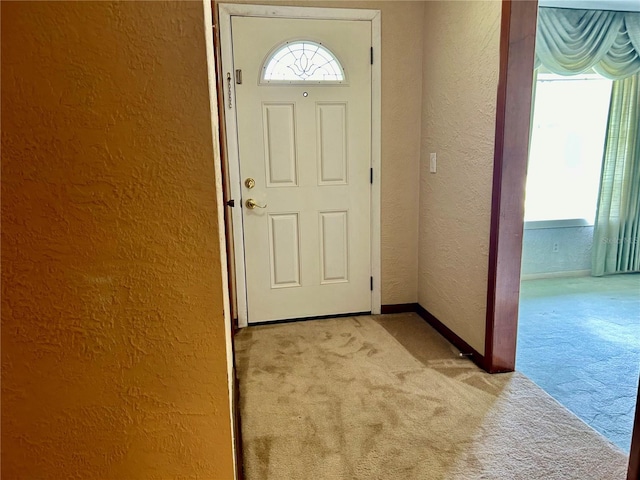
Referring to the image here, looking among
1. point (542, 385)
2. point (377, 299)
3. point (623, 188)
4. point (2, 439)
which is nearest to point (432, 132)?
→ point (377, 299)

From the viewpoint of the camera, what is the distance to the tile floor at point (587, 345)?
2146mm

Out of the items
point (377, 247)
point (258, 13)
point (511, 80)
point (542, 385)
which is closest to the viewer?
point (511, 80)

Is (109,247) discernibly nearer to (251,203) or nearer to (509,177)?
(509,177)

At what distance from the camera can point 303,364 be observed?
2562mm

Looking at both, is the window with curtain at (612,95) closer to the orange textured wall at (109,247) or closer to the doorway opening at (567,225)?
the doorway opening at (567,225)

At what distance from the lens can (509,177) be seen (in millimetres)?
2227

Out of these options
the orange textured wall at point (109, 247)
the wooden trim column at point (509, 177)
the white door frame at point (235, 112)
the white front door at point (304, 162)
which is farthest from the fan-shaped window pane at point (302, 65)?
the orange textured wall at point (109, 247)

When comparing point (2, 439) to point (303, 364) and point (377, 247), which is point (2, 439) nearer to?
point (303, 364)

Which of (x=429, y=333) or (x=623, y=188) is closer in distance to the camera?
(x=429, y=333)

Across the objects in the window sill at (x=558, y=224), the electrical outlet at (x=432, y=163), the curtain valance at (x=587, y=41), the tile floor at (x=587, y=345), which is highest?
the curtain valance at (x=587, y=41)

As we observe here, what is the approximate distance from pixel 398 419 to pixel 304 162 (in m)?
1.72

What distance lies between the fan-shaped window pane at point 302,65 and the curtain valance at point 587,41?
1.92 m

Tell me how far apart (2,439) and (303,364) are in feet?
5.69

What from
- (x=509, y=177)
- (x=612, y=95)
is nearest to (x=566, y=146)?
(x=612, y=95)
